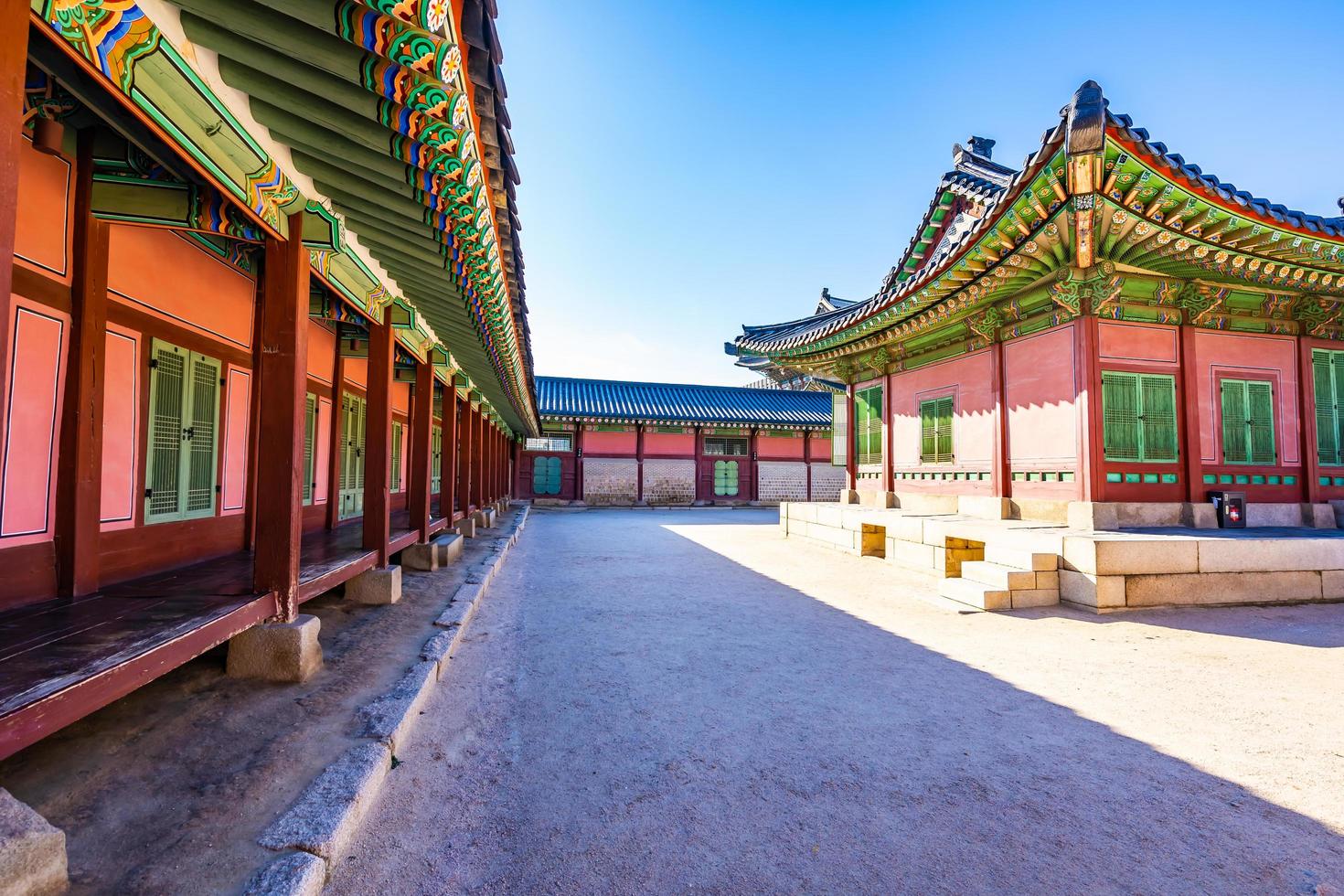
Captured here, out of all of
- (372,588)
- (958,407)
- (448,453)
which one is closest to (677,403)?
(958,407)

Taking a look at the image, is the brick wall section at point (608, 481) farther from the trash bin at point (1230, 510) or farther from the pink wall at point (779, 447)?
the trash bin at point (1230, 510)

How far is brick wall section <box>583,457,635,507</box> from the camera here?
23.0 meters

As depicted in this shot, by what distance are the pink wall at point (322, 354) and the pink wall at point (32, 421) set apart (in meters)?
3.20

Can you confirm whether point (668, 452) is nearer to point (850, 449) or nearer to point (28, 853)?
point (850, 449)

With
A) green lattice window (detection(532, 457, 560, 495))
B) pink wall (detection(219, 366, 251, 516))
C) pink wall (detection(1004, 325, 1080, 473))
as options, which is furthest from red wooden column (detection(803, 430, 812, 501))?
pink wall (detection(219, 366, 251, 516))

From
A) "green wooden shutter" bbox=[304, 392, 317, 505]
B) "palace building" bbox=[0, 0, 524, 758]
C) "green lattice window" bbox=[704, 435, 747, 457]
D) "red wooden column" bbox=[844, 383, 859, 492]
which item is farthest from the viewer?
"green lattice window" bbox=[704, 435, 747, 457]

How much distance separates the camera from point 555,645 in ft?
15.2

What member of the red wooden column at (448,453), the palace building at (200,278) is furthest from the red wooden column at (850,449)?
the palace building at (200,278)

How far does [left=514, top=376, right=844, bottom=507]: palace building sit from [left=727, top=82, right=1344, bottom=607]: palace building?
14.5 m

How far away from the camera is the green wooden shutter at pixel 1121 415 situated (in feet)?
22.9

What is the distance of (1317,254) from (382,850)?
950 centimetres

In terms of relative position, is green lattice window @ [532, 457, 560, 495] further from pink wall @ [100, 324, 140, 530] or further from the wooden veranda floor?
pink wall @ [100, 324, 140, 530]

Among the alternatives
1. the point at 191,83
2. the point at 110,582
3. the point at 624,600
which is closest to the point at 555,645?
the point at 624,600

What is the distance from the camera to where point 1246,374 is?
745 centimetres
